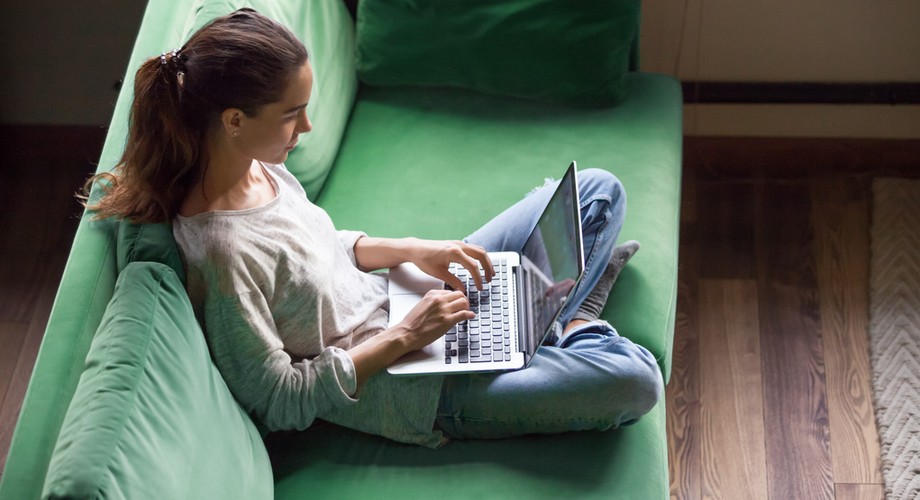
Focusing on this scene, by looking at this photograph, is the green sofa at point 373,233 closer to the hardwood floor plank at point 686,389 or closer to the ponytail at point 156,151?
the ponytail at point 156,151

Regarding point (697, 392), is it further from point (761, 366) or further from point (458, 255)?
point (458, 255)

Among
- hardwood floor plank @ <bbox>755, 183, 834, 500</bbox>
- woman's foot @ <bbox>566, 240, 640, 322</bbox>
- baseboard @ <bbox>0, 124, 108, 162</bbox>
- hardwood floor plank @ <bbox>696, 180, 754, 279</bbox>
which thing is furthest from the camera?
baseboard @ <bbox>0, 124, 108, 162</bbox>

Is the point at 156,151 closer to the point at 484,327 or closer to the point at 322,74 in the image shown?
the point at 484,327

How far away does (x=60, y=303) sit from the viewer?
1.33 metres

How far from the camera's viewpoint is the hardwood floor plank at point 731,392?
1.94m

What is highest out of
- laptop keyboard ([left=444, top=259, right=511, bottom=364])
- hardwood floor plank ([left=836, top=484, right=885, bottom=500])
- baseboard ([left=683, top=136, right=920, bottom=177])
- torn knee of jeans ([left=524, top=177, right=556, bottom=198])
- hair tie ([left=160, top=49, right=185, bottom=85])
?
hair tie ([left=160, top=49, right=185, bottom=85])

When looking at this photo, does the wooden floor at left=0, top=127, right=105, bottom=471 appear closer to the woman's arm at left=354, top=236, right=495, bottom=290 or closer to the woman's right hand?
the woman's arm at left=354, top=236, right=495, bottom=290

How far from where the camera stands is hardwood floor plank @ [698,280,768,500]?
6.38 ft

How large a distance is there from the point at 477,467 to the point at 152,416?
51cm

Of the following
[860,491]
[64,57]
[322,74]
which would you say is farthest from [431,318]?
[64,57]

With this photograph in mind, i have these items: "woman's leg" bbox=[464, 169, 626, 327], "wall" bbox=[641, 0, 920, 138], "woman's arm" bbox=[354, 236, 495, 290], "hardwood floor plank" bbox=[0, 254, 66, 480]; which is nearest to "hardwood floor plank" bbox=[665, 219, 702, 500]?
"wall" bbox=[641, 0, 920, 138]

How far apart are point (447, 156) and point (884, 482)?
1048mm

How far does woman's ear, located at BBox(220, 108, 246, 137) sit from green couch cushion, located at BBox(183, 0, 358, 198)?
436mm

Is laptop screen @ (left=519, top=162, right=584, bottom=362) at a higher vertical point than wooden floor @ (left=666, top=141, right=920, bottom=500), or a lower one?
higher
